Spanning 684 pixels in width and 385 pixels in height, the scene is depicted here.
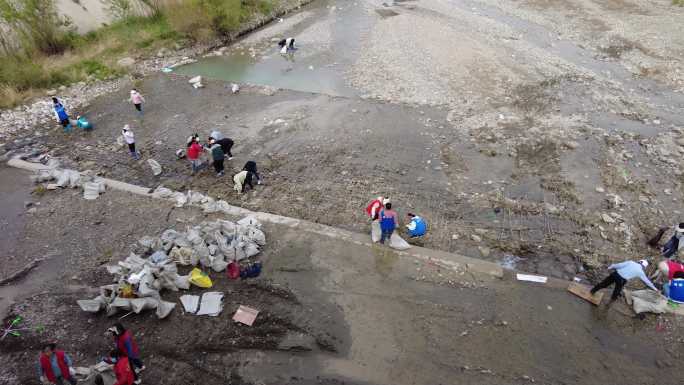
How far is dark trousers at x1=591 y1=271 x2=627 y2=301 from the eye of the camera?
599 cm

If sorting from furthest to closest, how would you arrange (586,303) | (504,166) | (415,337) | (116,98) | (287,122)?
Result: 1. (116,98)
2. (287,122)
3. (504,166)
4. (586,303)
5. (415,337)

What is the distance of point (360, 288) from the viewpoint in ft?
21.6

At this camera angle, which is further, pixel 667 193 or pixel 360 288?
pixel 667 193

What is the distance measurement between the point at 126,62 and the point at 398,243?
14.7 m

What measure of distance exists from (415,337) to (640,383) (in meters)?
2.95

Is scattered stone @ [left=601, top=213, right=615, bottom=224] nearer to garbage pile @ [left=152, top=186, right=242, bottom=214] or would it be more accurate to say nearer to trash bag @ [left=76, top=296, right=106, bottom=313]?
garbage pile @ [left=152, top=186, right=242, bottom=214]

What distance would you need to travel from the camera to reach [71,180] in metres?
9.38

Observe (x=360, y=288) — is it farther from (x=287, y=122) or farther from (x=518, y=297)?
(x=287, y=122)

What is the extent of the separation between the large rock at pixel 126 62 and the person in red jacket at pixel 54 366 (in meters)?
14.1

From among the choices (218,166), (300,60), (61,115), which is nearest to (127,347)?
(218,166)

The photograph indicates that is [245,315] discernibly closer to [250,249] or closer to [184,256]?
[250,249]

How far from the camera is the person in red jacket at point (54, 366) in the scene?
4.79 meters

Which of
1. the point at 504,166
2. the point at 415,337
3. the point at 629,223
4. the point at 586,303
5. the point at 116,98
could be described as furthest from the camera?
the point at 116,98

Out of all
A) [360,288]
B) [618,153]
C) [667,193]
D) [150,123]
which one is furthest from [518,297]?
[150,123]
